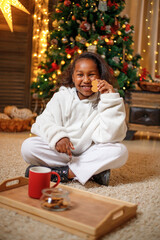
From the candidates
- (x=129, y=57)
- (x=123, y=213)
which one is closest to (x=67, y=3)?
(x=129, y=57)

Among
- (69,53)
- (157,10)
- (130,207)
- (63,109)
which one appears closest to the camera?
(130,207)

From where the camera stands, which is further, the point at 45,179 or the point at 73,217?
the point at 45,179

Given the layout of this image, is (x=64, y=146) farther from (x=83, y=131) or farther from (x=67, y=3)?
(x=67, y=3)

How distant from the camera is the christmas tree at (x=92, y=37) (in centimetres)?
279

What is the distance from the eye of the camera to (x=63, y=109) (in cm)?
163

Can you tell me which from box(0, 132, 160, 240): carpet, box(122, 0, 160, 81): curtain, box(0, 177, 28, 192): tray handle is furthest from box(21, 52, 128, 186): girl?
box(122, 0, 160, 81): curtain

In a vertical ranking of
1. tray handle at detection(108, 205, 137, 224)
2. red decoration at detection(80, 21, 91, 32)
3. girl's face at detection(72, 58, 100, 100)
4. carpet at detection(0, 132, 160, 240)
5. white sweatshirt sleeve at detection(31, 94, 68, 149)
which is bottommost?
carpet at detection(0, 132, 160, 240)

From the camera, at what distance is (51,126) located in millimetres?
1486

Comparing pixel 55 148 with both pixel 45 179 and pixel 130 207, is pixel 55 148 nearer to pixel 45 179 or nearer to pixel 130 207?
pixel 45 179

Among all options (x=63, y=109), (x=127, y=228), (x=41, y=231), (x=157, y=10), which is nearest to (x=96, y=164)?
(x=63, y=109)

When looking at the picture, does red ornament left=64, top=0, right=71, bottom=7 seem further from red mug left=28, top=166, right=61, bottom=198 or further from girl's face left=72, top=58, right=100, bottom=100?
red mug left=28, top=166, right=61, bottom=198

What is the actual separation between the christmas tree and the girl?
1.09m

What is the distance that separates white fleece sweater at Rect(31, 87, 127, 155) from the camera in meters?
1.50

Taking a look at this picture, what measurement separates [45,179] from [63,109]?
23.9 inches
